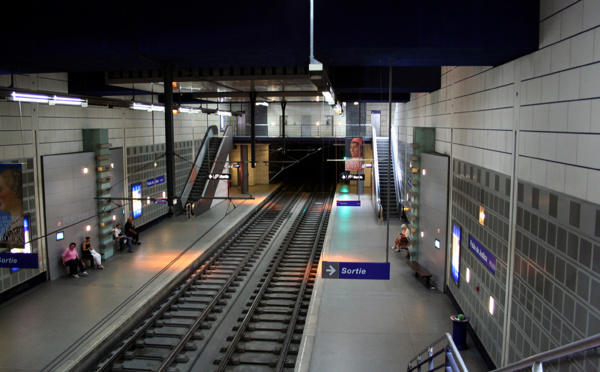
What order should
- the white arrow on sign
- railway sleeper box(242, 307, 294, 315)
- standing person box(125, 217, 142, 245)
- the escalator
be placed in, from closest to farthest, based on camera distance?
the white arrow on sign, railway sleeper box(242, 307, 294, 315), standing person box(125, 217, 142, 245), the escalator

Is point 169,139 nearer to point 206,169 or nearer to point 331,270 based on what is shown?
point 331,270

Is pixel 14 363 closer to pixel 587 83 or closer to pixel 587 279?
pixel 587 279

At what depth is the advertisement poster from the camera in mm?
21266

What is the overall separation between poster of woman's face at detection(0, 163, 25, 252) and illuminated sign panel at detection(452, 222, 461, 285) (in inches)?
343

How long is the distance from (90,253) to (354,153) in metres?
14.7

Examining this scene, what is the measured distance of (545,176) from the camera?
603 cm

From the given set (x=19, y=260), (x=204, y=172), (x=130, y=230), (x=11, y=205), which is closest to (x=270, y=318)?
(x=19, y=260)

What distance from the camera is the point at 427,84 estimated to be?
13.1 metres

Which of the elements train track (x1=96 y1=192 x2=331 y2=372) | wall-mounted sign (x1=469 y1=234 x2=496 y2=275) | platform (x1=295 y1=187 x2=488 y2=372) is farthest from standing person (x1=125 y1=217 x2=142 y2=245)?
wall-mounted sign (x1=469 y1=234 x2=496 y2=275)

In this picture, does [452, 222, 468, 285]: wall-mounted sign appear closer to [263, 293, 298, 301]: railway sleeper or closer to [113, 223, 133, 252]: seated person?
[263, 293, 298, 301]: railway sleeper

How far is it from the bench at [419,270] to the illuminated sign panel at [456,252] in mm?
1319

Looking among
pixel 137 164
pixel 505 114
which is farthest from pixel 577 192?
pixel 137 164

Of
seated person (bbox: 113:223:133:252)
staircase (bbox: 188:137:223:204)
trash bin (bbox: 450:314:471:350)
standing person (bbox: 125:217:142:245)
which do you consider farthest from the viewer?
staircase (bbox: 188:137:223:204)

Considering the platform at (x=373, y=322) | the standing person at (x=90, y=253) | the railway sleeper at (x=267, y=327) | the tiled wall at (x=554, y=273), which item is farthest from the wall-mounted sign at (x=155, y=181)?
the tiled wall at (x=554, y=273)
